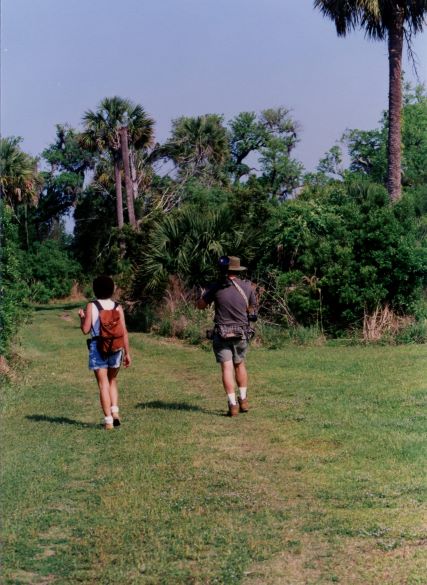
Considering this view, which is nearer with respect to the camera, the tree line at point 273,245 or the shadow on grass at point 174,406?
the shadow on grass at point 174,406

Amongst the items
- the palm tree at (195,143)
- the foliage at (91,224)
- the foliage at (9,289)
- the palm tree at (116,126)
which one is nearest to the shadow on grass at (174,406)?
the foliage at (9,289)

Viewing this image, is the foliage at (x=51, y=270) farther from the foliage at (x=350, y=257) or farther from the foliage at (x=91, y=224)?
the foliage at (x=350, y=257)

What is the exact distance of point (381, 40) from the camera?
76.8ft

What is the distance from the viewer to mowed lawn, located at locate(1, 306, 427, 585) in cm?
471

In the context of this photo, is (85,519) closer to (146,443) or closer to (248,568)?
(248,568)

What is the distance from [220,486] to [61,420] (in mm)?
3940

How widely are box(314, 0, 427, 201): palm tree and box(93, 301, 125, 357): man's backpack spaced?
47.9ft

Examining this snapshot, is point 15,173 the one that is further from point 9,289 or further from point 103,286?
point 103,286

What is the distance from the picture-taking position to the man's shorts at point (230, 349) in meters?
9.59

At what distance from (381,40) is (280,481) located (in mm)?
19742

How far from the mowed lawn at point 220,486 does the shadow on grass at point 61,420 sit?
0.02 meters

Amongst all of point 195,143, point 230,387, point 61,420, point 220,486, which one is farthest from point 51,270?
point 220,486

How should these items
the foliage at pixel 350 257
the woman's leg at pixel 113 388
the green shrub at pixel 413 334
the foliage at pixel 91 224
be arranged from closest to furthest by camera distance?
the woman's leg at pixel 113 388, the green shrub at pixel 413 334, the foliage at pixel 350 257, the foliage at pixel 91 224

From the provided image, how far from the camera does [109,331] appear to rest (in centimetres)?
878
